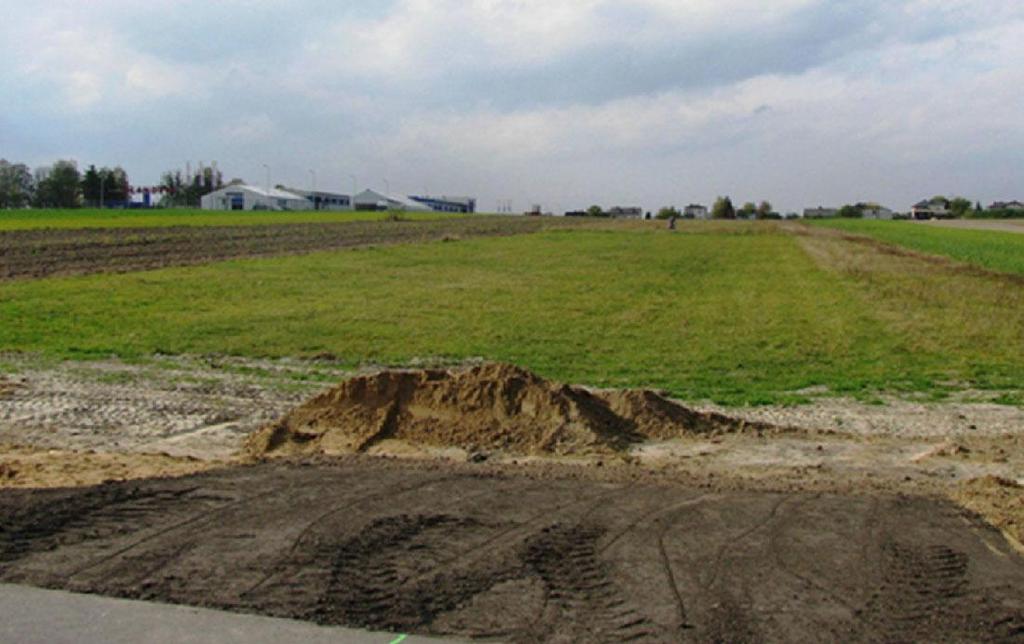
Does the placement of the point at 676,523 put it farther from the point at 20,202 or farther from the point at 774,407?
the point at 20,202

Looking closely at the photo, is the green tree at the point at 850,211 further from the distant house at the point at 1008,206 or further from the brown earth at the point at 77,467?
the brown earth at the point at 77,467

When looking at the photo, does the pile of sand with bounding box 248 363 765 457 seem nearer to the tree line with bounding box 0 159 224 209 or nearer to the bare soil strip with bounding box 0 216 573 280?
the bare soil strip with bounding box 0 216 573 280

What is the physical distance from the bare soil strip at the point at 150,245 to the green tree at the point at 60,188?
6687 cm

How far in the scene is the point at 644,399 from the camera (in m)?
11.3

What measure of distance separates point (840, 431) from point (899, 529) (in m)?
4.24

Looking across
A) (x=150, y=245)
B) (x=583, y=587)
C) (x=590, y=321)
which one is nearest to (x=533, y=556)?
(x=583, y=587)

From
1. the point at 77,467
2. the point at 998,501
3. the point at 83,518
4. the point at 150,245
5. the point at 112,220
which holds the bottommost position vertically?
the point at 77,467

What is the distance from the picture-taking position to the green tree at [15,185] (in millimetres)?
124375

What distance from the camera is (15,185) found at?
12888cm

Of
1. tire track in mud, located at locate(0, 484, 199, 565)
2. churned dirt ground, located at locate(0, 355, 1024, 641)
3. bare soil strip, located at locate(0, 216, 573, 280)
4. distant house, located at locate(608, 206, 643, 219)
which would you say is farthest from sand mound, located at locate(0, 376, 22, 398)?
distant house, located at locate(608, 206, 643, 219)

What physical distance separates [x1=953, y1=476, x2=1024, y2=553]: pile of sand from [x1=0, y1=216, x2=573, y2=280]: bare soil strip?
2803 centimetres

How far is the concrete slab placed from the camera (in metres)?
5.38

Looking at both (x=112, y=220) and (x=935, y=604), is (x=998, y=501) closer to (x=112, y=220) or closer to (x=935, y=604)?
(x=935, y=604)

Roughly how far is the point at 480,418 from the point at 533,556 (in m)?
4.40
